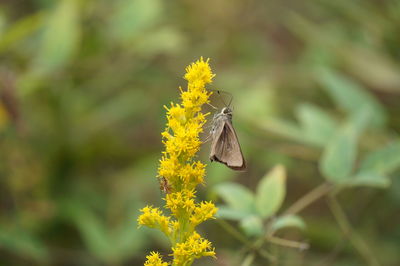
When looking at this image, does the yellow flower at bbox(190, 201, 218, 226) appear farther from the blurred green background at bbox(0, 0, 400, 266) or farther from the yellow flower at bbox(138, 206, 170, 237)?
the blurred green background at bbox(0, 0, 400, 266)

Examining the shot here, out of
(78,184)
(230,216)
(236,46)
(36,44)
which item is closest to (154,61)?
(236,46)

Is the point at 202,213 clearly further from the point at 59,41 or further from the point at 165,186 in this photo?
the point at 59,41

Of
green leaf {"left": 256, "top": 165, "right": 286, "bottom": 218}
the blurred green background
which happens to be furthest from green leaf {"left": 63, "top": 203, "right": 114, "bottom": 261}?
green leaf {"left": 256, "top": 165, "right": 286, "bottom": 218}

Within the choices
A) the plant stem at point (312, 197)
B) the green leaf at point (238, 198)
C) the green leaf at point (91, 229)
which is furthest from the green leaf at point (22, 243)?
the plant stem at point (312, 197)

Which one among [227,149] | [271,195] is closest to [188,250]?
[227,149]

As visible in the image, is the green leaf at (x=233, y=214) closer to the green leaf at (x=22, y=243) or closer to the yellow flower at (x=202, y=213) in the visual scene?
the yellow flower at (x=202, y=213)

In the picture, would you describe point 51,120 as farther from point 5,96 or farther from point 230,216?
point 230,216
